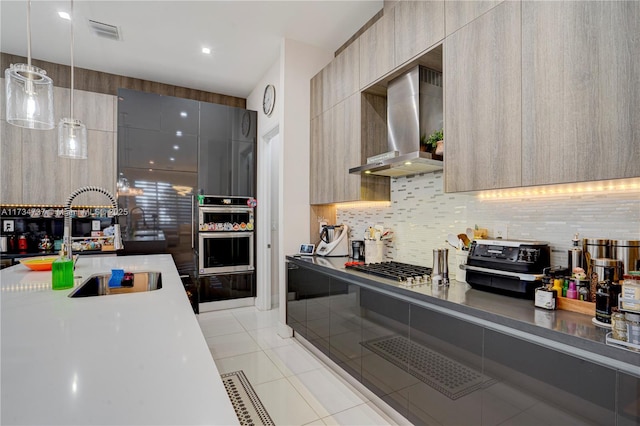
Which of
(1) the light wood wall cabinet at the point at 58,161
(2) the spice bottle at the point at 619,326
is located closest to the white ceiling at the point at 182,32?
(1) the light wood wall cabinet at the point at 58,161

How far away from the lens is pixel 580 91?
1285 millimetres

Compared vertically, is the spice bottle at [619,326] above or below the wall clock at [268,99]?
below

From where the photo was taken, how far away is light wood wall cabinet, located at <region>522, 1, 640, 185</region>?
3.81ft

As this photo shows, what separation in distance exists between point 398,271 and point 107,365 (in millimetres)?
1781

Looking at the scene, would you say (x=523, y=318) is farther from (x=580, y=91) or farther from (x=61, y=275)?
(x=61, y=275)

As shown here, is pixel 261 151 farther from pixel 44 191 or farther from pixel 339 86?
pixel 44 191

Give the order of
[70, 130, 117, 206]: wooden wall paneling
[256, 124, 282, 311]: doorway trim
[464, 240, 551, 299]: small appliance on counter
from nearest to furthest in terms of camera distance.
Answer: [464, 240, 551, 299]: small appliance on counter, [70, 130, 117, 206]: wooden wall paneling, [256, 124, 282, 311]: doorway trim

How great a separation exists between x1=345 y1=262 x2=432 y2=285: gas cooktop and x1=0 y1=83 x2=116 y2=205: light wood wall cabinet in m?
3.32

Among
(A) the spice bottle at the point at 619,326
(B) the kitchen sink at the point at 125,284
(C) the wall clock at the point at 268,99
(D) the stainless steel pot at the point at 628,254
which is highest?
(C) the wall clock at the point at 268,99

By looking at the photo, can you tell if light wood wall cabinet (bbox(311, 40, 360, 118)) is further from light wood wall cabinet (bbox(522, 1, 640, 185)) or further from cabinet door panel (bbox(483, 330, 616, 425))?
cabinet door panel (bbox(483, 330, 616, 425))

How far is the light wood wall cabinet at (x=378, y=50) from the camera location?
2354 mm

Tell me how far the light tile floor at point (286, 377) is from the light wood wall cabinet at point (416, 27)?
2401 millimetres

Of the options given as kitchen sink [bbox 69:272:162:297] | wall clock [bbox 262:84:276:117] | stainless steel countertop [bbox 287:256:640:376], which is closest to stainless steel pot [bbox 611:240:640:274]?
stainless steel countertop [bbox 287:256:640:376]

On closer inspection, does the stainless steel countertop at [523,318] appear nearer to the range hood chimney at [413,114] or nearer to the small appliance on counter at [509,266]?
the small appliance on counter at [509,266]
